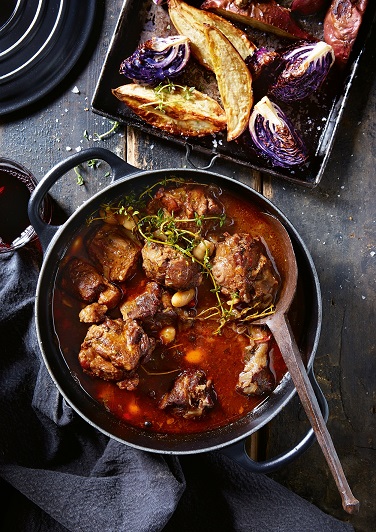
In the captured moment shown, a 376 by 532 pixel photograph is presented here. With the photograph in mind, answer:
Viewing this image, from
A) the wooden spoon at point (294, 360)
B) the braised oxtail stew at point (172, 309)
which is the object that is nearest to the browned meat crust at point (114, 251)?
the braised oxtail stew at point (172, 309)

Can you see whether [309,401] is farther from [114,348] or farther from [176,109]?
[176,109]

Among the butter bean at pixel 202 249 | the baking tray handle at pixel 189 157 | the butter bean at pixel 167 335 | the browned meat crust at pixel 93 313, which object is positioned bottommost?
the butter bean at pixel 167 335

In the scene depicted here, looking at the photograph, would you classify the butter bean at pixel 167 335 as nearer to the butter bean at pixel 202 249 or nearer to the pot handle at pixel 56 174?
the butter bean at pixel 202 249

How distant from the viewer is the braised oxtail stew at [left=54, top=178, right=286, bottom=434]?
2.71 metres

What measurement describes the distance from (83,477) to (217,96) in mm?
1737

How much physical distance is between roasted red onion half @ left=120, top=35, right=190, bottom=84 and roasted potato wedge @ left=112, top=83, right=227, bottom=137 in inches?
2.2

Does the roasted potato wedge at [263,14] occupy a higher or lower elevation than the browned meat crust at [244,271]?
higher

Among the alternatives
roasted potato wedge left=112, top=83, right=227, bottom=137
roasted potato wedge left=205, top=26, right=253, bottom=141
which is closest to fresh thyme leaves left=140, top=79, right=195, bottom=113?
roasted potato wedge left=112, top=83, right=227, bottom=137

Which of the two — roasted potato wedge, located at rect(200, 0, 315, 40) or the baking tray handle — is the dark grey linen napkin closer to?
the baking tray handle

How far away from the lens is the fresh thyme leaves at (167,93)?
2859mm

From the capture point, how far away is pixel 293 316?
9.31 ft

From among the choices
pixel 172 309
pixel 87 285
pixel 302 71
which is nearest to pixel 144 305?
pixel 172 309

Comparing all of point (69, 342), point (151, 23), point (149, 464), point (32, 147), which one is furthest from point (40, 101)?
point (149, 464)

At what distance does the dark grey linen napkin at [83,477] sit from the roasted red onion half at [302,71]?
1.36 meters
